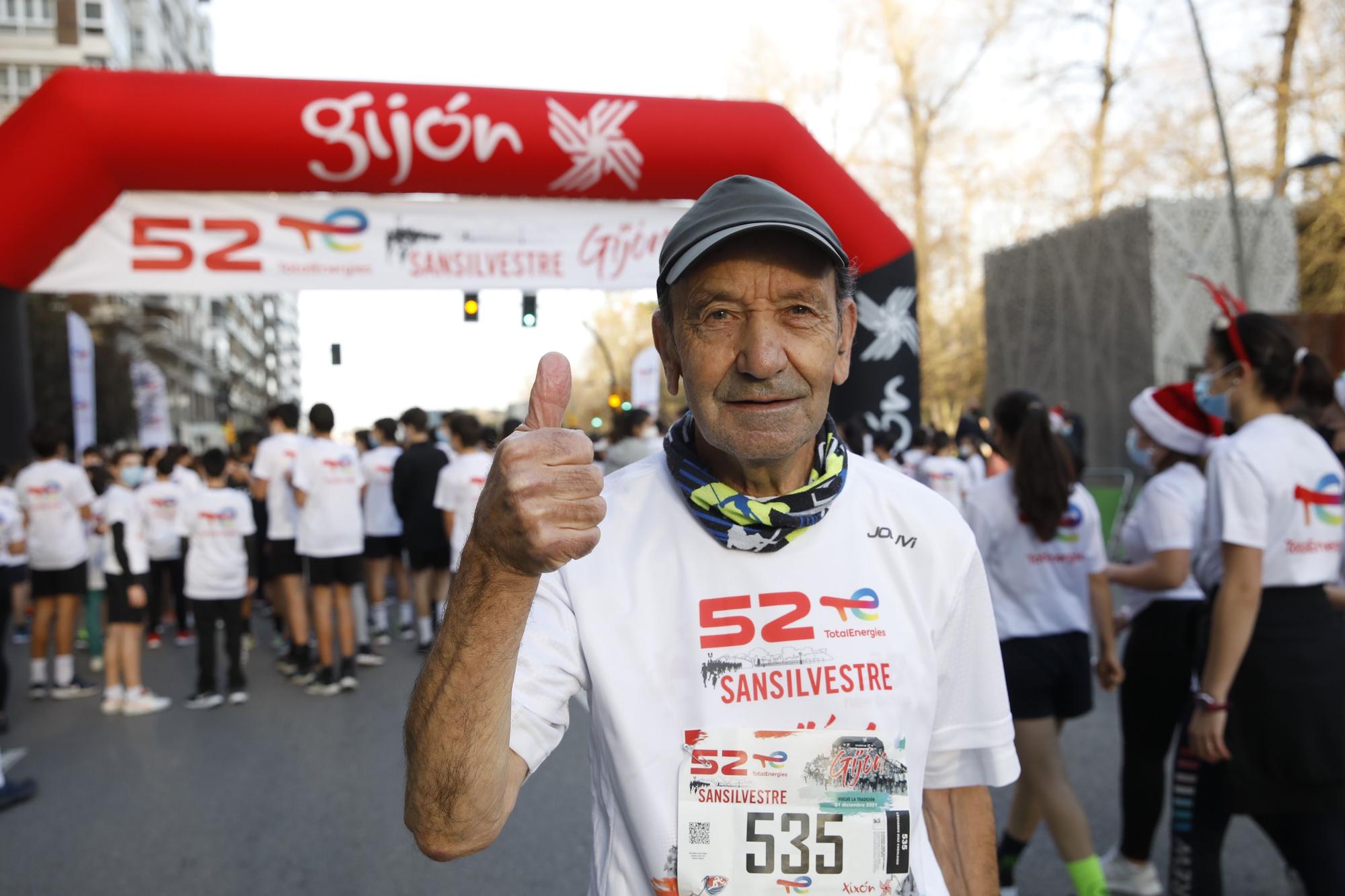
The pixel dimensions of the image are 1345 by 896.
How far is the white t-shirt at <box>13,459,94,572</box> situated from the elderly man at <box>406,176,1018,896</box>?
25.2 ft

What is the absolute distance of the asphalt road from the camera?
4340 mm

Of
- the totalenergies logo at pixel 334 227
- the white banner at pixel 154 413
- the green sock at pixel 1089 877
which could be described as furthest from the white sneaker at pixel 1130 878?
the white banner at pixel 154 413

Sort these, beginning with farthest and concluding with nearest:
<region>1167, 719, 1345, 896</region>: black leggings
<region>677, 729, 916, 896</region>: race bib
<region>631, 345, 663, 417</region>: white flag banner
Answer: <region>631, 345, 663, 417</region>: white flag banner < <region>1167, 719, 1345, 896</region>: black leggings < <region>677, 729, 916, 896</region>: race bib

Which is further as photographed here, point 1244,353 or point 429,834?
point 1244,353

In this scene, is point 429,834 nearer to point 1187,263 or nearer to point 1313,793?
point 1313,793

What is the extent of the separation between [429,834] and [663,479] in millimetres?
687

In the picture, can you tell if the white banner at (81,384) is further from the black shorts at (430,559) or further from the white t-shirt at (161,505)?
the black shorts at (430,559)

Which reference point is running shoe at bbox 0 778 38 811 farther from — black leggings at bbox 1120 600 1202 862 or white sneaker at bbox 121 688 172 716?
black leggings at bbox 1120 600 1202 862

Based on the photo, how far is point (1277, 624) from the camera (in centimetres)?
310

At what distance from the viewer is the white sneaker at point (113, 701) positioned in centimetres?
741

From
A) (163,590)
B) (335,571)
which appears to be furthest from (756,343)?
(163,590)

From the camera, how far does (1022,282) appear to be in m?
27.9

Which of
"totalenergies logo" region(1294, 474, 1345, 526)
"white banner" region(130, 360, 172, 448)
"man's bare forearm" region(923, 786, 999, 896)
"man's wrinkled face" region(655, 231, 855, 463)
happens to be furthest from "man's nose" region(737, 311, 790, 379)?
"white banner" region(130, 360, 172, 448)

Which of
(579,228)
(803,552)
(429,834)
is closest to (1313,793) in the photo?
(803,552)
